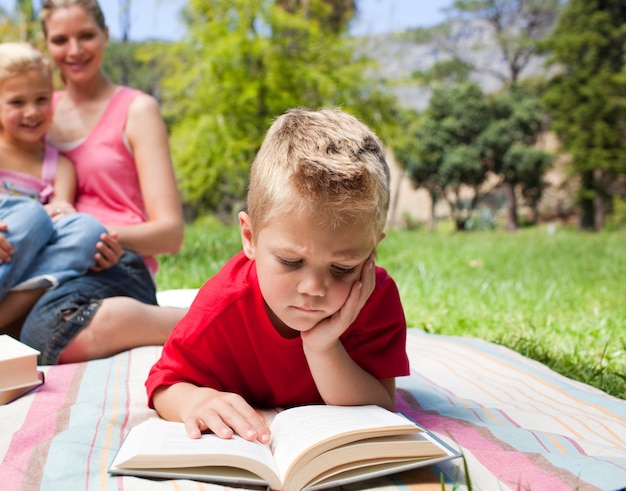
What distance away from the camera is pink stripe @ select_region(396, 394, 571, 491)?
1.43m

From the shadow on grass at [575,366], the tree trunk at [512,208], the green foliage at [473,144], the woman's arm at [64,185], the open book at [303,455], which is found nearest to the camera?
the open book at [303,455]

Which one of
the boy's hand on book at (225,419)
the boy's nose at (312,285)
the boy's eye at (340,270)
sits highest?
the boy's eye at (340,270)

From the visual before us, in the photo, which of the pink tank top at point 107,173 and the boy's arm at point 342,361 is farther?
the pink tank top at point 107,173

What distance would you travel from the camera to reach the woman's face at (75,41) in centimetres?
308

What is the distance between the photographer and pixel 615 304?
4410mm

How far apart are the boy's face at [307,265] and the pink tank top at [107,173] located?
168 cm

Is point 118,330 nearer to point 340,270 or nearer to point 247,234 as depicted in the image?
point 247,234

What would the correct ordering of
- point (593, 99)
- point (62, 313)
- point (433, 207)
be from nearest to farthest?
point (62, 313)
point (593, 99)
point (433, 207)

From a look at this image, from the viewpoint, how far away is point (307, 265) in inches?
59.5

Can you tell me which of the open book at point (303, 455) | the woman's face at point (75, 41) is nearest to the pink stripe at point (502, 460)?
the open book at point (303, 455)

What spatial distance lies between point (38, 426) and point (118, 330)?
81cm

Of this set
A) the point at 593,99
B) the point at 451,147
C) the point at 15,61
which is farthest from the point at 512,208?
the point at 15,61

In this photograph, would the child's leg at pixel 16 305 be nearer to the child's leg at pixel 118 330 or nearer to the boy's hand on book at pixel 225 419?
the child's leg at pixel 118 330

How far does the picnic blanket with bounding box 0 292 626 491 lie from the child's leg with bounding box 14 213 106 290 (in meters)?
0.40
